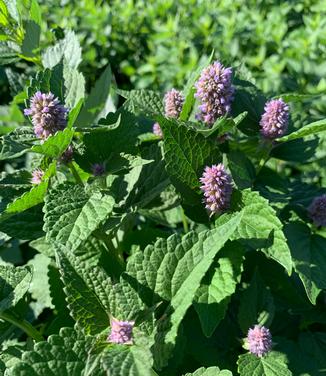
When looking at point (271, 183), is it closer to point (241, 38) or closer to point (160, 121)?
point (160, 121)

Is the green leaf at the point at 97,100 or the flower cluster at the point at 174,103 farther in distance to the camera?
the green leaf at the point at 97,100

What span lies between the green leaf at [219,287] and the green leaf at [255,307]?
0.81 ft

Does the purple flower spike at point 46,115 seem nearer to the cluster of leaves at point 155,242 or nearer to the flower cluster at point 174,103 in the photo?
the cluster of leaves at point 155,242

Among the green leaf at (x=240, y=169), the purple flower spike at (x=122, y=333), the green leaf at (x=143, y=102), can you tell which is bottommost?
the purple flower spike at (x=122, y=333)

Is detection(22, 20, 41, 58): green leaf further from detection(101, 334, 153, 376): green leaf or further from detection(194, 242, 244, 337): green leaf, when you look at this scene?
detection(101, 334, 153, 376): green leaf

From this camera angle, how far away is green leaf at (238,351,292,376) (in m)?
1.37

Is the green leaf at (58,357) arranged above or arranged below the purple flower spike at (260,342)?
above

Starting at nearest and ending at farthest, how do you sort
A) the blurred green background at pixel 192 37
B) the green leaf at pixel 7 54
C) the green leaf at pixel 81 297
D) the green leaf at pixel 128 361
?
1. the green leaf at pixel 128 361
2. the green leaf at pixel 81 297
3. the green leaf at pixel 7 54
4. the blurred green background at pixel 192 37

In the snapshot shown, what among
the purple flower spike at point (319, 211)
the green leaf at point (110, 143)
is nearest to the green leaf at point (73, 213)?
the green leaf at point (110, 143)

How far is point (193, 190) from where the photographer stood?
1390 millimetres

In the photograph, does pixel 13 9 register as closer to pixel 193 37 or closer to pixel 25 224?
pixel 25 224

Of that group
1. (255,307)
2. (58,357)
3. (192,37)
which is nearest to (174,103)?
(255,307)

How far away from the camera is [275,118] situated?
1.46 metres

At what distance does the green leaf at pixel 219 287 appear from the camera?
128 centimetres
